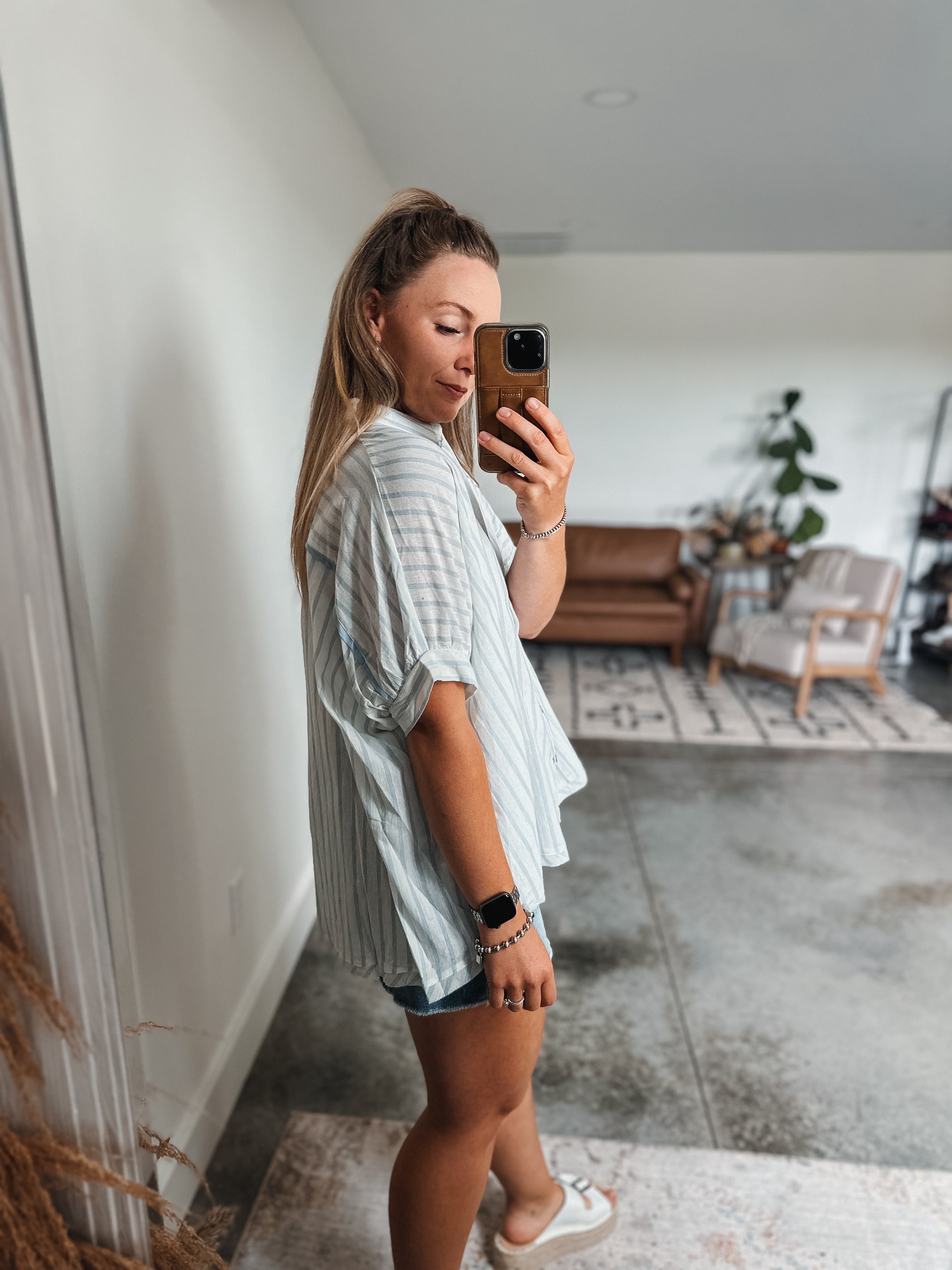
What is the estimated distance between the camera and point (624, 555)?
16.5 feet

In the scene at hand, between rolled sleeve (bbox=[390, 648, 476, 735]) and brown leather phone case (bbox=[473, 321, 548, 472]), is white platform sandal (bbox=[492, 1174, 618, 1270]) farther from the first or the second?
brown leather phone case (bbox=[473, 321, 548, 472])

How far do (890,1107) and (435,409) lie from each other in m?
1.60

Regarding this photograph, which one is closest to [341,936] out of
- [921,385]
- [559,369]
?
[559,369]

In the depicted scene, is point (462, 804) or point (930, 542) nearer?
point (462, 804)

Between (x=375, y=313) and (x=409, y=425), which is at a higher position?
(x=375, y=313)

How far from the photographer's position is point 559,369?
5234 mm

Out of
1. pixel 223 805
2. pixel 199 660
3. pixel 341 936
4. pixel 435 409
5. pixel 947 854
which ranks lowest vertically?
pixel 947 854

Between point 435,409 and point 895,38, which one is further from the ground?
point 895,38

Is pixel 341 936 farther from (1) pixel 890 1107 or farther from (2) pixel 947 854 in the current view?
(2) pixel 947 854

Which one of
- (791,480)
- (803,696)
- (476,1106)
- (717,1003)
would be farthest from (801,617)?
(476,1106)

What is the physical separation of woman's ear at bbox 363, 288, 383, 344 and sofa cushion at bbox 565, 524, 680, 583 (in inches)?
163

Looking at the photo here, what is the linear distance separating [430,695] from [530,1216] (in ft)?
3.25

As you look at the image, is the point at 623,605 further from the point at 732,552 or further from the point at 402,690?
the point at 402,690

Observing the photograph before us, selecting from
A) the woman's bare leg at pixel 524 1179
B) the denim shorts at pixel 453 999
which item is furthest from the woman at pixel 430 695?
the woman's bare leg at pixel 524 1179
